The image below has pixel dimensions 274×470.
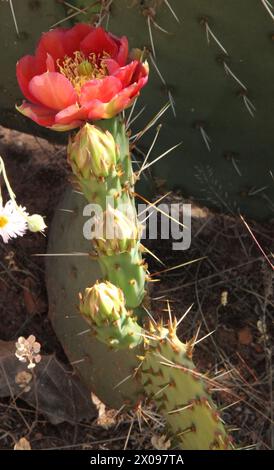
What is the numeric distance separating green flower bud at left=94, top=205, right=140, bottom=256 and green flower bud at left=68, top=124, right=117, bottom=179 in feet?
0.24

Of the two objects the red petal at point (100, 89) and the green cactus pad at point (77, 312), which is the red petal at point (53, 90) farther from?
the green cactus pad at point (77, 312)

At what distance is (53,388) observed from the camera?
79.1 inches

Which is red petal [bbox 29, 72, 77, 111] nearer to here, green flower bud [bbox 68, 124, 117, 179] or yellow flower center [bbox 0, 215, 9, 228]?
green flower bud [bbox 68, 124, 117, 179]

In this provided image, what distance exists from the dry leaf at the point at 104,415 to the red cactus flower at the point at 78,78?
781 millimetres

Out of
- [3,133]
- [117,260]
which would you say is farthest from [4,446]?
[3,133]

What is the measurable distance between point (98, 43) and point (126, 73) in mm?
150

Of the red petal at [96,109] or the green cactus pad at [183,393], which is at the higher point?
the red petal at [96,109]

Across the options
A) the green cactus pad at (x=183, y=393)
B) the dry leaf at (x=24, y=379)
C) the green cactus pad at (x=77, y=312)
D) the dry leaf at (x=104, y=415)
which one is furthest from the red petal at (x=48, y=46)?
the dry leaf at (x=104, y=415)

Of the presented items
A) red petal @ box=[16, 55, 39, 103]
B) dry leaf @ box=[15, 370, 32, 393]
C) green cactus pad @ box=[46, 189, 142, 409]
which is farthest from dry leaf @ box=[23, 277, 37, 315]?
red petal @ box=[16, 55, 39, 103]

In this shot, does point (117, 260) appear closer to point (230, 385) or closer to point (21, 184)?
point (230, 385)

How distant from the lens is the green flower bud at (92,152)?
4.54 ft

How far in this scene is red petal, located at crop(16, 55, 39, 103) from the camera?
153 cm

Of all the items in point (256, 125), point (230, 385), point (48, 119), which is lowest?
point (230, 385)
